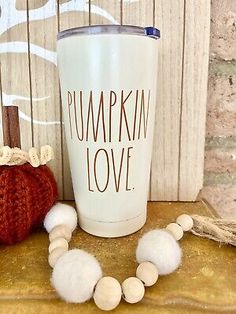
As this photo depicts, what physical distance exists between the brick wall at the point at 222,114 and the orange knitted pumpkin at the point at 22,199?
24cm

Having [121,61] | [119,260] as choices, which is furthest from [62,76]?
[119,260]

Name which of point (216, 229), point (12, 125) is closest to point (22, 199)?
point (12, 125)

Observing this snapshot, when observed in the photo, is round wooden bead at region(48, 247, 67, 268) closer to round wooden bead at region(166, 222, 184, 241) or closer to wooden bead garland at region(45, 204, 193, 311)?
wooden bead garland at region(45, 204, 193, 311)

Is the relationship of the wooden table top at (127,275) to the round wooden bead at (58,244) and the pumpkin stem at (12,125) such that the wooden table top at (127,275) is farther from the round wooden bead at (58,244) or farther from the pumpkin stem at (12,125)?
the pumpkin stem at (12,125)

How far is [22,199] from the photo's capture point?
15.8 inches

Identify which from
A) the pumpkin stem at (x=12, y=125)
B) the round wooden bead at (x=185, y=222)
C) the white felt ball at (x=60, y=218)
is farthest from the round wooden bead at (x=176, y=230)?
the pumpkin stem at (x=12, y=125)

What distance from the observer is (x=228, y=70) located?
54 cm

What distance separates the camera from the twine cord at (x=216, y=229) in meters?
0.40

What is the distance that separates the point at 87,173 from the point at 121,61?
0.42ft

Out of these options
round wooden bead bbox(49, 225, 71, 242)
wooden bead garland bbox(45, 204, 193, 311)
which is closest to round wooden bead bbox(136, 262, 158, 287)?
wooden bead garland bbox(45, 204, 193, 311)

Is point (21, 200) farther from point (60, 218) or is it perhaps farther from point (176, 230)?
point (176, 230)

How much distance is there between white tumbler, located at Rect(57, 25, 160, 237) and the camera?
37 cm

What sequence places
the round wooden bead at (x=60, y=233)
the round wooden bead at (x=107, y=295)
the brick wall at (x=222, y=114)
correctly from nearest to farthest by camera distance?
the round wooden bead at (x=107, y=295) < the round wooden bead at (x=60, y=233) < the brick wall at (x=222, y=114)

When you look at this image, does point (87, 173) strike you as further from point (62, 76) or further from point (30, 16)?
point (30, 16)
